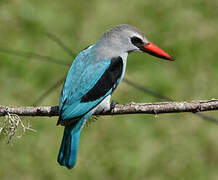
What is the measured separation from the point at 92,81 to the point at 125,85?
8.03ft

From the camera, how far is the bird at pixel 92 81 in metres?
3.20

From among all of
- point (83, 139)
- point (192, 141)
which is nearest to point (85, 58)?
point (83, 139)

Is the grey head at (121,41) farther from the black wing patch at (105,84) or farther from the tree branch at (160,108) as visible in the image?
the tree branch at (160,108)

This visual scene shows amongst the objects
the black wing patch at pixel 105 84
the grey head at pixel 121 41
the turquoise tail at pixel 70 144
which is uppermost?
the grey head at pixel 121 41

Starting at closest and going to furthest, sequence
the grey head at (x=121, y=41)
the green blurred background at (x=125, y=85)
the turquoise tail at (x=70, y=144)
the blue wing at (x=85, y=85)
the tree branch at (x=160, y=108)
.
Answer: the tree branch at (x=160, y=108), the blue wing at (x=85, y=85), the turquoise tail at (x=70, y=144), the grey head at (x=121, y=41), the green blurred background at (x=125, y=85)

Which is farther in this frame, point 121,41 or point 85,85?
point 121,41

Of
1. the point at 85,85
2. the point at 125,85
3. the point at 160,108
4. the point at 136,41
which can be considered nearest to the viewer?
the point at 160,108

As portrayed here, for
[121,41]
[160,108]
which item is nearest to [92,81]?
[121,41]

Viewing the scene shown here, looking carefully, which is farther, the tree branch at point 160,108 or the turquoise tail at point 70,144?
the turquoise tail at point 70,144

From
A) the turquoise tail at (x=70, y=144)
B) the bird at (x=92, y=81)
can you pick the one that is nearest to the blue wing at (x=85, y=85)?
the bird at (x=92, y=81)

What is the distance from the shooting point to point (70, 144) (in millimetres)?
3332

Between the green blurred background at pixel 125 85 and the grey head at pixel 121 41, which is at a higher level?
the grey head at pixel 121 41

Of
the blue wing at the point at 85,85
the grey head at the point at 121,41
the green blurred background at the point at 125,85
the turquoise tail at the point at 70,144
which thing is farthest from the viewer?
the green blurred background at the point at 125,85

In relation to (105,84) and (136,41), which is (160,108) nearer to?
(105,84)
